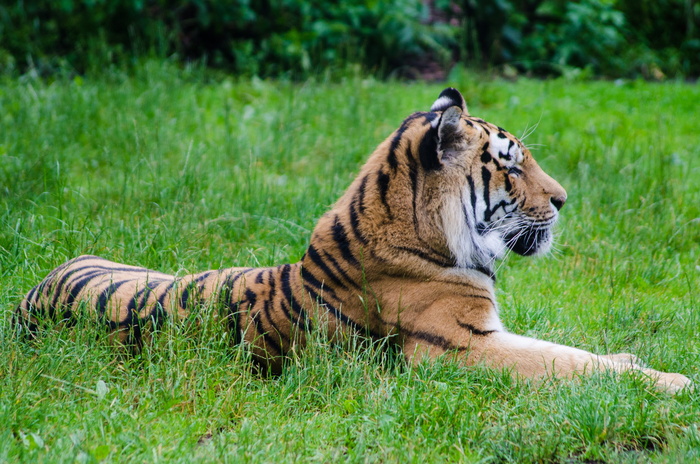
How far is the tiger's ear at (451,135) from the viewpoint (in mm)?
3369

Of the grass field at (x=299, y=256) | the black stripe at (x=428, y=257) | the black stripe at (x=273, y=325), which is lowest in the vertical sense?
the grass field at (x=299, y=256)

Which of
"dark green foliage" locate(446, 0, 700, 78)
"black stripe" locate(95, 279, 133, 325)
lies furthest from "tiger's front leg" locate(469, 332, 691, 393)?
"dark green foliage" locate(446, 0, 700, 78)

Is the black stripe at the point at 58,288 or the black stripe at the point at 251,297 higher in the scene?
the black stripe at the point at 251,297

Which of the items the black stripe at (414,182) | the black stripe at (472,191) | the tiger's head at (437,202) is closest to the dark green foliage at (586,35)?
the tiger's head at (437,202)

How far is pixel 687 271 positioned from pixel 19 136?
5227 millimetres

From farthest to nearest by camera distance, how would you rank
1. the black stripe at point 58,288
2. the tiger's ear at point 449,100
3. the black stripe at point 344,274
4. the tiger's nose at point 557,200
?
1. the tiger's ear at point 449,100
2. the tiger's nose at point 557,200
3. the black stripe at point 58,288
4. the black stripe at point 344,274

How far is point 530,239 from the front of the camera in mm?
3826

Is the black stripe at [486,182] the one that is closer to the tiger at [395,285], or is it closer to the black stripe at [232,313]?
the tiger at [395,285]

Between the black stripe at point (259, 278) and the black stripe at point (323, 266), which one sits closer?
the black stripe at point (323, 266)

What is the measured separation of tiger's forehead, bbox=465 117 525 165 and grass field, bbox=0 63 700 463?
929 millimetres

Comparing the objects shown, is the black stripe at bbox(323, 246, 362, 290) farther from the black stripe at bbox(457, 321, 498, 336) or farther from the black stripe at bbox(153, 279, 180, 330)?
the black stripe at bbox(153, 279, 180, 330)

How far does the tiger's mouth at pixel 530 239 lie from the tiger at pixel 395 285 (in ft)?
0.64

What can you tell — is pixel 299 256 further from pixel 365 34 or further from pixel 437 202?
pixel 365 34

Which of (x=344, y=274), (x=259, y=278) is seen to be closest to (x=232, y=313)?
(x=259, y=278)
